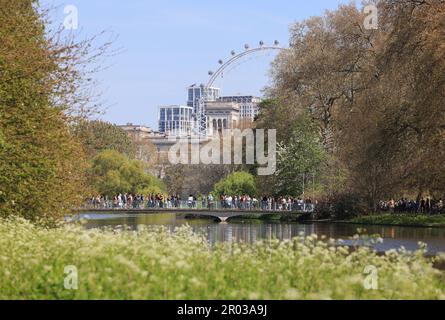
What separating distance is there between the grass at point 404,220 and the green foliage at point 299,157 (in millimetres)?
13864

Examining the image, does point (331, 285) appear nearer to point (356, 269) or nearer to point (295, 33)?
point (356, 269)

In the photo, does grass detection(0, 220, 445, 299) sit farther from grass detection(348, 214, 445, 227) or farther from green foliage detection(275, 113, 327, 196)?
green foliage detection(275, 113, 327, 196)

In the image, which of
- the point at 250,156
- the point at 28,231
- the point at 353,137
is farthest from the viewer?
the point at 250,156

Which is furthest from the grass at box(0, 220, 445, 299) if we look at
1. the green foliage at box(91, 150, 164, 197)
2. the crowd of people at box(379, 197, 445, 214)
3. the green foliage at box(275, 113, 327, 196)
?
the green foliage at box(91, 150, 164, 197)

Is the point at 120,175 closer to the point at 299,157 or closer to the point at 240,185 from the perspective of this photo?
the point at 240,185

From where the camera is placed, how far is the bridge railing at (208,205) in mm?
69562

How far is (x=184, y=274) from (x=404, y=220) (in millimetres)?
42356

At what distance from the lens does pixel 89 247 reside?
14445 millimetres

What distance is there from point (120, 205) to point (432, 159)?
45.5 m

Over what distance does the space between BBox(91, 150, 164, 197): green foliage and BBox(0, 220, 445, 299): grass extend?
267ft

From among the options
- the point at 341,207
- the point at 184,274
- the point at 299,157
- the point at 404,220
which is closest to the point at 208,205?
the point at 299,157

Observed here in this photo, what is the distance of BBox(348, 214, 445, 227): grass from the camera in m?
51.4

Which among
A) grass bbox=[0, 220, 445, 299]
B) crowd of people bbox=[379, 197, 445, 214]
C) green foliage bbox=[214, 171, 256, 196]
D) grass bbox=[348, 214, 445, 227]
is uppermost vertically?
green foliage bbox=[214, 171, 256, 196]
